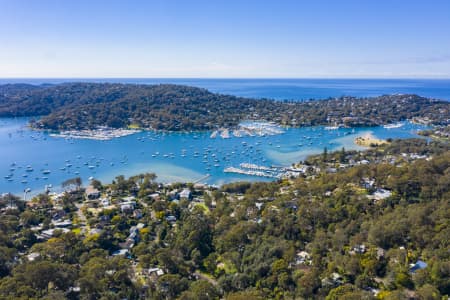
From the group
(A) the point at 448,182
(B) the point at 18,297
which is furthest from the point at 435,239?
(B) the point at 18,297

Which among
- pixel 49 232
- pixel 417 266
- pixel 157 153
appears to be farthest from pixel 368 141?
pixel 49 232

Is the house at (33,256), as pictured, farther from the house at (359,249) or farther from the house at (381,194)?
the house at (381,194)

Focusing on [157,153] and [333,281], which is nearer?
[333,281]

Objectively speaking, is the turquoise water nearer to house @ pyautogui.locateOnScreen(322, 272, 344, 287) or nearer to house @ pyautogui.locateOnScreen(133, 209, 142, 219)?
house @ pyautogui.locateOnScreen(133, 209, 142, 219)

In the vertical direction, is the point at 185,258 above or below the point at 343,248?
below

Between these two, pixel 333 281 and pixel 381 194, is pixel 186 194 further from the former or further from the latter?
pixel 333 281

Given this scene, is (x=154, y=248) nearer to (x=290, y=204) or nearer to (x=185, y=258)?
(x=185, y=258)
